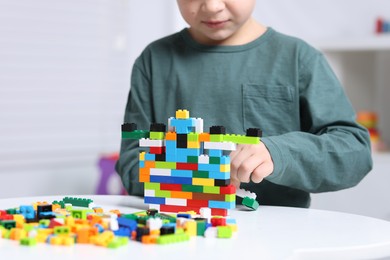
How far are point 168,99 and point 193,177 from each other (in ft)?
1.31

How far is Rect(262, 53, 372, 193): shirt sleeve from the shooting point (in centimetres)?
103

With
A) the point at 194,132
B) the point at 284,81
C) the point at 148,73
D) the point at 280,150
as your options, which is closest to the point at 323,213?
the point at 280,150

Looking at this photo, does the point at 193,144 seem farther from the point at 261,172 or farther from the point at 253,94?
the point at 253,94

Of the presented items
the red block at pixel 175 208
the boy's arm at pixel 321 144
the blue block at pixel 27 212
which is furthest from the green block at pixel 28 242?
the boy's arm at pixel 321 144

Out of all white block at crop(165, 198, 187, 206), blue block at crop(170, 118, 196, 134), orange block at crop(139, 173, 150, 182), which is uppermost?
blue block at crop(170, 118, 196, 134)

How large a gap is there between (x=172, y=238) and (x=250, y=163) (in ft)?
0.69

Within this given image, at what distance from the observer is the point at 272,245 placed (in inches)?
29.0

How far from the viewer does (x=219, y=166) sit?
0.88m

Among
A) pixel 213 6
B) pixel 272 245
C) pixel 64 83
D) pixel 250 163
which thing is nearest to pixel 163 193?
pixel 250 163

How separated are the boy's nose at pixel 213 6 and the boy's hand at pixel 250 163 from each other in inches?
10.3

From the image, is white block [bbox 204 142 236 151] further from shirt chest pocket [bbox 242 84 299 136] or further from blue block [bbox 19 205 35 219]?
shirt chest pocket [bbox 242 84 299 136]

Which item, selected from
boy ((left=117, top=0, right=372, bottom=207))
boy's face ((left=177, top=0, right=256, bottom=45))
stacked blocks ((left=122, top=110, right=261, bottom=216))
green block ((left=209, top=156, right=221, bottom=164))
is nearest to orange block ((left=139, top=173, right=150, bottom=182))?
stacked blocks ((left=122, top=110, right=261, bottom=216))

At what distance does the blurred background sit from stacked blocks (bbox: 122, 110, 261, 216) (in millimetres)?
1306

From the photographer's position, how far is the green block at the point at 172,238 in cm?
72
